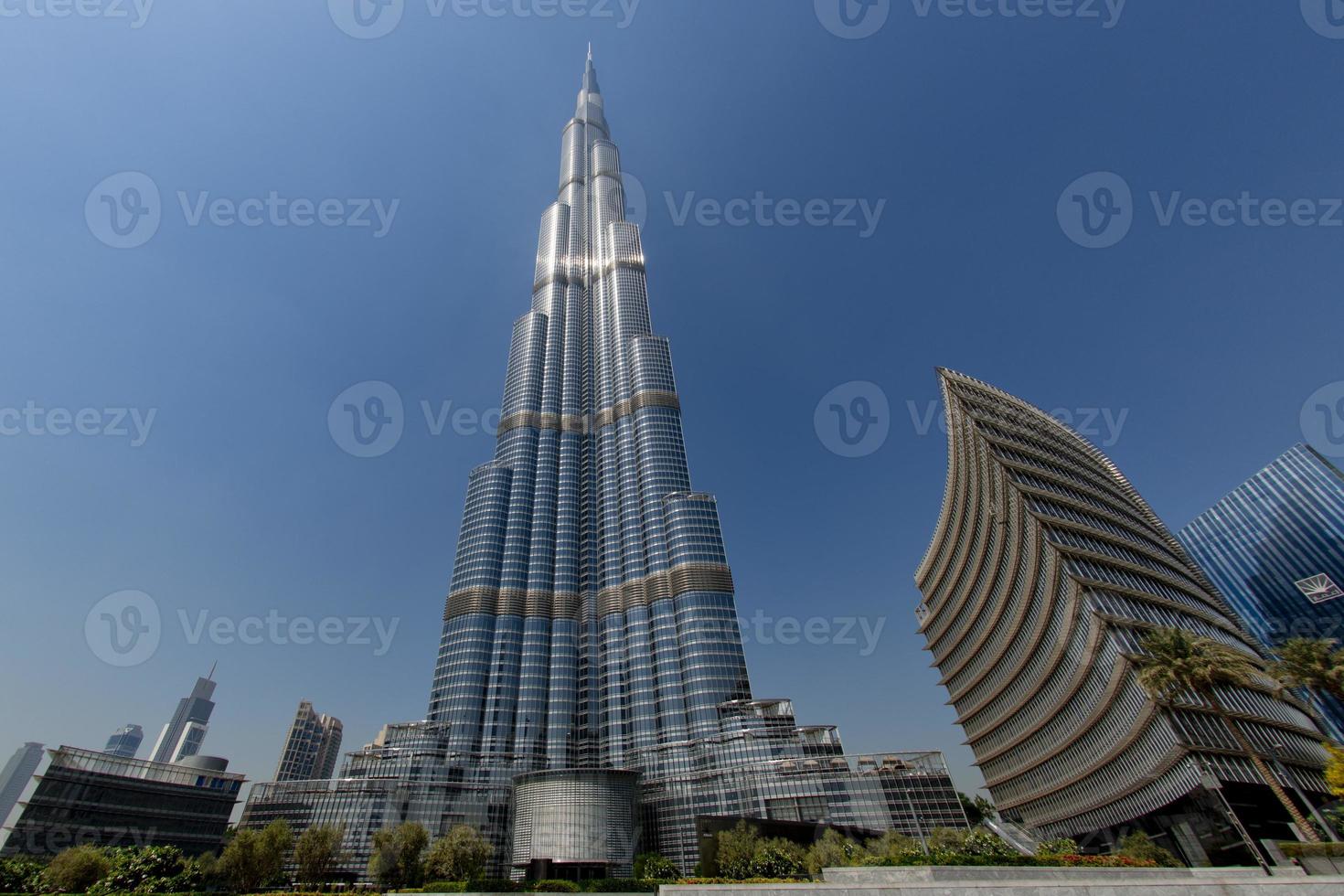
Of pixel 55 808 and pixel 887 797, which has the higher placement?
pixel 55 808

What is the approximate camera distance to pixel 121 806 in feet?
295

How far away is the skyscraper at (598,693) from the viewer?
101 m

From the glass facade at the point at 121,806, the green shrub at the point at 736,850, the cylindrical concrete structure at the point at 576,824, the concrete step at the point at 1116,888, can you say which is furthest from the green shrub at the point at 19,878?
the concrete step at the point at 1116,888

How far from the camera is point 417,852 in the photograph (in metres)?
79.5

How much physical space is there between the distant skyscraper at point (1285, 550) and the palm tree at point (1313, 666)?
100 meters

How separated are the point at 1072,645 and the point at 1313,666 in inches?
1395

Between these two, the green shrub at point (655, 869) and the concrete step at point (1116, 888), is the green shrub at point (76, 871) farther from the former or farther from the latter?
the concrete step at point (1116, 888)

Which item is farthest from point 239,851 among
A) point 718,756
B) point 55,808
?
point 718,756

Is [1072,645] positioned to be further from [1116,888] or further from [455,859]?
[455,859]

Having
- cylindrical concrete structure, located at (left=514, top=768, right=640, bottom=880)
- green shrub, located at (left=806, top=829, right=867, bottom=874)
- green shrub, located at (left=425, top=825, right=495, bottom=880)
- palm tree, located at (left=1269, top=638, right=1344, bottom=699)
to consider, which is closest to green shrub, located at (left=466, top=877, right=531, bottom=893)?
green shrub, located at (left=425, top=825, right=495, bottom=880)

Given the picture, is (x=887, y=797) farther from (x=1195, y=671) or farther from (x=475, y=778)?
(x=475, y=778)

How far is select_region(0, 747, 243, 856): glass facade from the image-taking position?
82.1 metres

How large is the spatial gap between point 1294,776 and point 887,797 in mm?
53847

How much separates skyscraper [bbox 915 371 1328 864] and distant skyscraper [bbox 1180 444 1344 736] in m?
29.7
